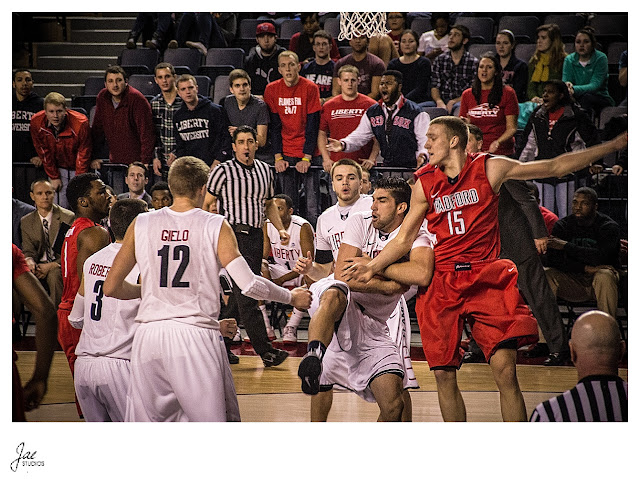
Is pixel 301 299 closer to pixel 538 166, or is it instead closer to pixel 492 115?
pixel 538 166

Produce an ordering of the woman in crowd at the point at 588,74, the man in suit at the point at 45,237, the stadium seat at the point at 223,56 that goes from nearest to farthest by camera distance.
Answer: the man in suit at the point at 45,237
the woman in crowd at the point at 588,74
the stadium seat at the point at 223,56

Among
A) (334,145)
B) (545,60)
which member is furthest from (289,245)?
(545,60)

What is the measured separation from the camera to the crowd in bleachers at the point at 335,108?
5.77m

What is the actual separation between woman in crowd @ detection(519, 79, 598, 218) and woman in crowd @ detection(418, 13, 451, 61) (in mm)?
1321

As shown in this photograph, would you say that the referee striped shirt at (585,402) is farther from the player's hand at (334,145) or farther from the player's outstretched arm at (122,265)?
the player's hand at (334,145)

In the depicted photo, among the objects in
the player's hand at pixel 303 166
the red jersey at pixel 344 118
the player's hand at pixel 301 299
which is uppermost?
the red jersey at pixel 344 118

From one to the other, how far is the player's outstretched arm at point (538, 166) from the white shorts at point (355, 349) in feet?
3.79

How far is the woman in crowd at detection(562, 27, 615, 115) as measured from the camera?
5.77 m

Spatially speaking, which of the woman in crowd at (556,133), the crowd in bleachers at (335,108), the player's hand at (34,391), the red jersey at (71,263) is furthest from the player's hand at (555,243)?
the player's hand at (34,391)

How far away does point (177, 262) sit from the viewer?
4355mm

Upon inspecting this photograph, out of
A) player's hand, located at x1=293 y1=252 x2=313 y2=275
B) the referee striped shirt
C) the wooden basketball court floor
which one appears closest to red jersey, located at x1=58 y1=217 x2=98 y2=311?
the wooden basketball court floor

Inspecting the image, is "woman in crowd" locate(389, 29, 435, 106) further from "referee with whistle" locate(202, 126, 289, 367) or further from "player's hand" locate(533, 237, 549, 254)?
"player's hand" locate(533, 237, 549, 254)

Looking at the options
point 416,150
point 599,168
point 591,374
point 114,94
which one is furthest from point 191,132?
point 591,374
